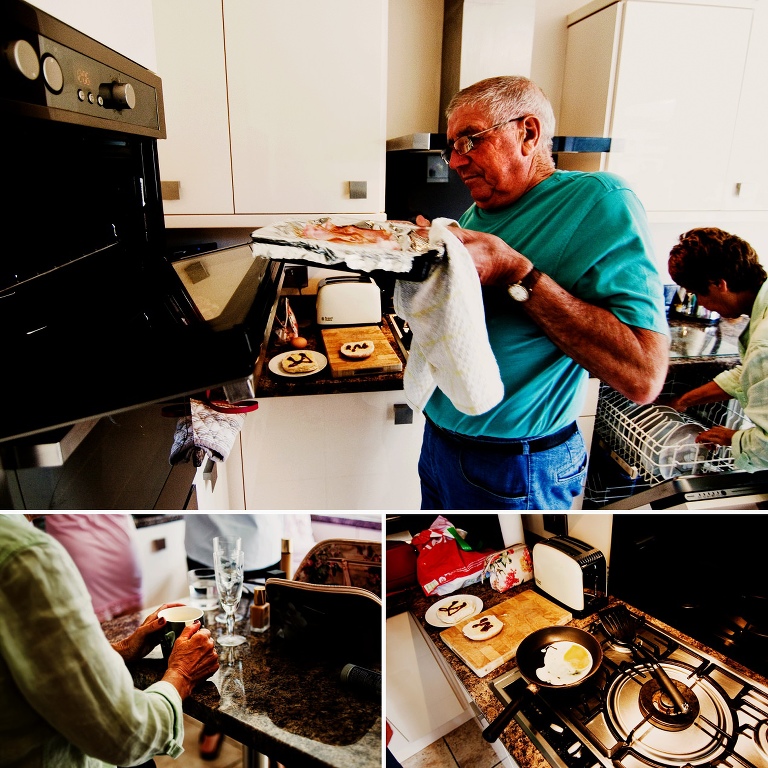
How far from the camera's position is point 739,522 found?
2.24 ft

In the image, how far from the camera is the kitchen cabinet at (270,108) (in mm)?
1575

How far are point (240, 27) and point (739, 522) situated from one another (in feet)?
5.54

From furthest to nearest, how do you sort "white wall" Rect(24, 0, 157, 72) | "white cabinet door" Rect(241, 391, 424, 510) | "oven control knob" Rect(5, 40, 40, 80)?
"white cabinet door" Rect(241, 391, 424, 510) < "white wall" Rect(24, 0, 157, 72) < "oven control knob" Rect(5, 40, 40, 80)

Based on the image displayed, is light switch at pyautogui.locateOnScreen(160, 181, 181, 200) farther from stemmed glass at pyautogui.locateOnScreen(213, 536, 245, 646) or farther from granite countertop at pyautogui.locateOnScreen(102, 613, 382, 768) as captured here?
granite countertop at pyautogui.locateOnScreen(102, 613, 382, 768)

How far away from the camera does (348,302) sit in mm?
1829

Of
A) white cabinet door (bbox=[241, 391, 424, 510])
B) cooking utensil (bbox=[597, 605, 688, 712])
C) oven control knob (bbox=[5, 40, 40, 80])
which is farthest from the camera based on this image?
white cabinet door (bbox=[241, 391, 424, 510])

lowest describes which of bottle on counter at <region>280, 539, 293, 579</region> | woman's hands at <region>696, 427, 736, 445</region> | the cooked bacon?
woman's hands at <region>696, 427, 736, 445</region>

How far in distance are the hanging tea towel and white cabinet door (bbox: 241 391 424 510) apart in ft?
1.16

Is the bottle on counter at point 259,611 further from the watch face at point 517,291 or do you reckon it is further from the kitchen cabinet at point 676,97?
the kitchen cabinet at point 676,97

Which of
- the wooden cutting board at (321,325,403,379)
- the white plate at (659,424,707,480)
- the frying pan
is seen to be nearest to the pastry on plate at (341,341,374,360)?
the wooden cutting board at (321,325,403,379)

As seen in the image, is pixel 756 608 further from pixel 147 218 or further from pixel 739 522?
pixel 147 218

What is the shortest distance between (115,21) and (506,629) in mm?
1282

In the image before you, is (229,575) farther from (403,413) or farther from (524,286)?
(403,413)

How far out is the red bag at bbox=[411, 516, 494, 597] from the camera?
695mm
